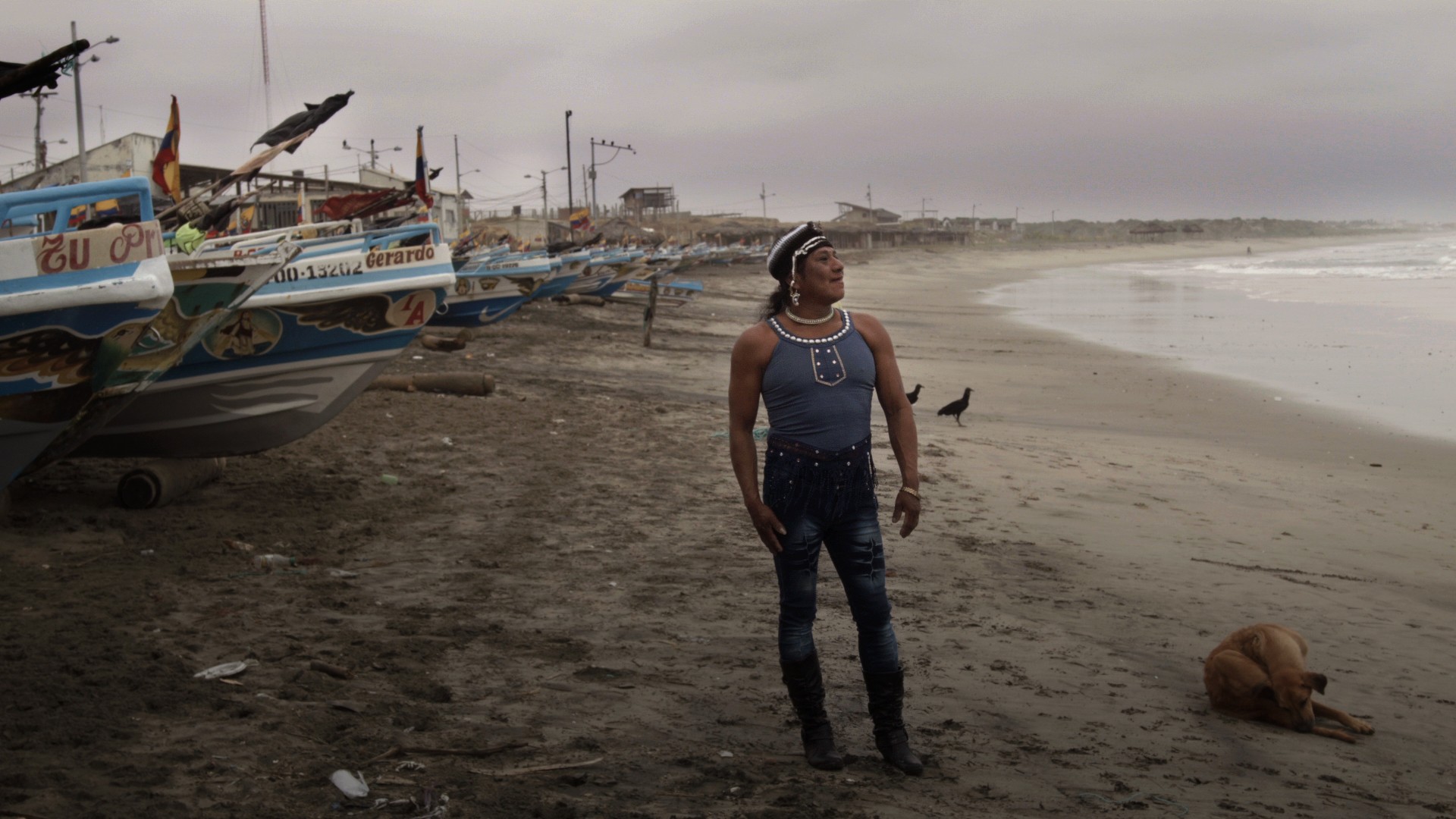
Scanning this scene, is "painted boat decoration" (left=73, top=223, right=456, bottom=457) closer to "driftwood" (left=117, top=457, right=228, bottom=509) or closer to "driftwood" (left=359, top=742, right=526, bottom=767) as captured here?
"driftwood" (left=117, top=457, right=228, bottom=509)

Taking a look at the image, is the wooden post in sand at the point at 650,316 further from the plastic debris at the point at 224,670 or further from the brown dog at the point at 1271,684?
the brown dog at the point at 1271,684

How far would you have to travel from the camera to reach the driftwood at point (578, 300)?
28.4 metres

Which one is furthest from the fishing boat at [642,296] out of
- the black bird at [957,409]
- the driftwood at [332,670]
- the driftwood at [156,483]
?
the driftwood at [332,670]

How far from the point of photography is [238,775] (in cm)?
380

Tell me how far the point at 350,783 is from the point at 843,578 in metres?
1.64

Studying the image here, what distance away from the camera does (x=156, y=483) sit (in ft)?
24.5

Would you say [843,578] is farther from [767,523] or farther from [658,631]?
[658,631]

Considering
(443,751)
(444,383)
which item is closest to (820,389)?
(443,751)

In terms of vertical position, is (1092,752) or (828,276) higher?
(828,276)

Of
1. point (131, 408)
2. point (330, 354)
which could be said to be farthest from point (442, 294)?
point (131, 408)

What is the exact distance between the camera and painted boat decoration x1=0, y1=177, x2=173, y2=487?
5.92 metres

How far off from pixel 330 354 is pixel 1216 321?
79.0 ft

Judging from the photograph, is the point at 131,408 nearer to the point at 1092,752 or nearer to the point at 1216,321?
the point at 1092,752

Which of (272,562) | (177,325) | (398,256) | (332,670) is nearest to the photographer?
(332,670)
